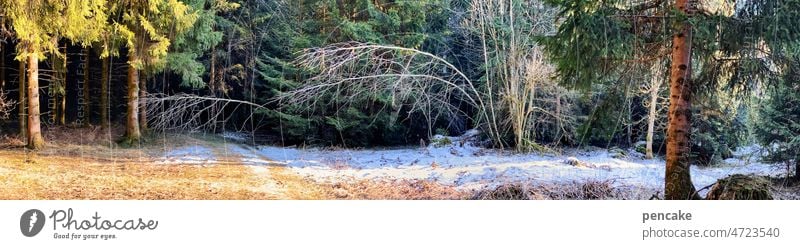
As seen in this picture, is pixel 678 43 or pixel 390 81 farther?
pixel 390 81

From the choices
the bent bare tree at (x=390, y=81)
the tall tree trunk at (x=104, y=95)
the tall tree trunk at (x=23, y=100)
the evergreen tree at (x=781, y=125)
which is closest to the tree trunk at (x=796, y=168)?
the evergreen tree at (x=781, y=125)

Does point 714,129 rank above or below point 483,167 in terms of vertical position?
above

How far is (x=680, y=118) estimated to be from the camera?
2.11 meters

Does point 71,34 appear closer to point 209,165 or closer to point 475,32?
point 209,165

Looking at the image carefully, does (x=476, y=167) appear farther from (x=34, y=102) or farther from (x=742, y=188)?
(x=34, y=102)

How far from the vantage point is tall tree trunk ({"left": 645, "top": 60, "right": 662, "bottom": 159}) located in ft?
7.26

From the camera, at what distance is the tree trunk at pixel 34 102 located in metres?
2.22

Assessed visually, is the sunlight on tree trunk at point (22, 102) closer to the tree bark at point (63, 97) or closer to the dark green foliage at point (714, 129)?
the tree bark at point (63, 97)

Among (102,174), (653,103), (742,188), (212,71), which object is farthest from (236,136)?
(742,188)

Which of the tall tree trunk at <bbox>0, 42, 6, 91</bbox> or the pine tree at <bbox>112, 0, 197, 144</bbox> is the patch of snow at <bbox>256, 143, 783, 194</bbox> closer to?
the pine tree at <bbox>112, 0, 197, 144</bbox>

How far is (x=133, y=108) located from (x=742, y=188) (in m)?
2.96
